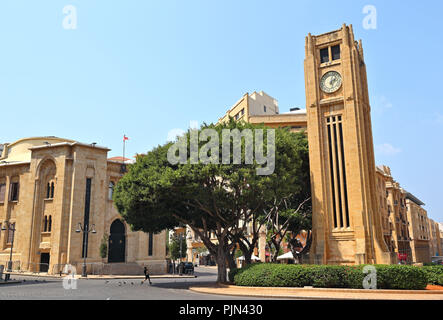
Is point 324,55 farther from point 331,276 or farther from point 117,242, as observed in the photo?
point 117,242

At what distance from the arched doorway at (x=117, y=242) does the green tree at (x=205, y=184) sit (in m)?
17.2

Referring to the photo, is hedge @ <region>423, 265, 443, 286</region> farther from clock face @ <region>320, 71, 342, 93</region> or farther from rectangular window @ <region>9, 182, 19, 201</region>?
rectangular window @ <region>9, 182, 19, 201</region>

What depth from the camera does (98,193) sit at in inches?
1746

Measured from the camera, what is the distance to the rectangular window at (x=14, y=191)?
46.9 metres

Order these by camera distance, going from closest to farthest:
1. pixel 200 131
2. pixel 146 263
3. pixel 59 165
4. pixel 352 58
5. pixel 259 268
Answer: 1. pixel 259 268
2. pixel 200 131
3. pixel 352 58
4. pixel 59 165
5. pixel 146 263

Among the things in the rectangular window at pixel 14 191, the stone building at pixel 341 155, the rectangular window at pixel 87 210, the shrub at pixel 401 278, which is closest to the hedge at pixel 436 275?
the stone building at pixel 341 155

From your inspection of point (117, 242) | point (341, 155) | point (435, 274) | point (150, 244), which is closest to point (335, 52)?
point (341, 155)

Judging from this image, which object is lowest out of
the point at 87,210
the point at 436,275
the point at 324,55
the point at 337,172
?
the point at 436,275

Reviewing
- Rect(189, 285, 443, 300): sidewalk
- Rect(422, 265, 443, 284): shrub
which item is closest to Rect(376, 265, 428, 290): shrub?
Rect(189, 285, 443, 300): sidewalk

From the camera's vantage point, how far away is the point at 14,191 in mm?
47281

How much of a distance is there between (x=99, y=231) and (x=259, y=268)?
2576cm

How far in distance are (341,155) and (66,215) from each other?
30754 mm
